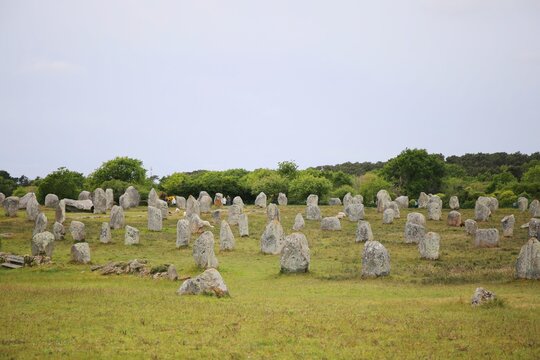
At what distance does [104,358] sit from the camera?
14.0 m

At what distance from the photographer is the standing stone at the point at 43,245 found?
1332 inches

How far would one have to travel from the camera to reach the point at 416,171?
9525cm

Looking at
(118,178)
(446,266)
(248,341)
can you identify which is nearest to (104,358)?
(248,341)

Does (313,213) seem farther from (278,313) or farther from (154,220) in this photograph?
(278,313)

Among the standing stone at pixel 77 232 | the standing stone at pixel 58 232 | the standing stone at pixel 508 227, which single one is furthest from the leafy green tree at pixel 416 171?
the standing stone at pixel 58 232

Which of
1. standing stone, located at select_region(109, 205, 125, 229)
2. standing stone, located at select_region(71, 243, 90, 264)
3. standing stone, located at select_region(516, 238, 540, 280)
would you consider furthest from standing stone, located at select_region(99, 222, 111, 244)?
standing stone, located at select_region(516, 238, 540, 280)

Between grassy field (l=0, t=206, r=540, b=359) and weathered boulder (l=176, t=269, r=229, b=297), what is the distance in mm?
473

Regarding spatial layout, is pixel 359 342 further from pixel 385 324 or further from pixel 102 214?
pixel 102 214

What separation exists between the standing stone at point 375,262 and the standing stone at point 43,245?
17.7 metres

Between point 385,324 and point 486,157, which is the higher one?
point 486,157

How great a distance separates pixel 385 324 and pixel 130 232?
27139 millimetres

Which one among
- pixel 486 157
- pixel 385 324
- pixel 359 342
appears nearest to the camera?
pixel 359 342

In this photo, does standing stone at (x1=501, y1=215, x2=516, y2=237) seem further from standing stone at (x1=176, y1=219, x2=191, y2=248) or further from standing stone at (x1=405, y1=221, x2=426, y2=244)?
standing stone at (x1=176, y1=219, x2=191, y2=248)

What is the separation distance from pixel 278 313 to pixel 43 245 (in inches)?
767
